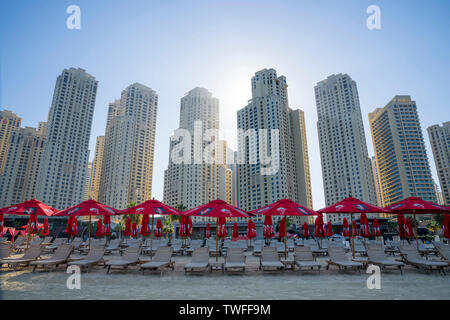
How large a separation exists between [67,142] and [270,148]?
75051mm

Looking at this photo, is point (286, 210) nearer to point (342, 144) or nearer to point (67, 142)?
point (67, 142)

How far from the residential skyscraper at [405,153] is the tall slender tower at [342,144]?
2517 centimetres

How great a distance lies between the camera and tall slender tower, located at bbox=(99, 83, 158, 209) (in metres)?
99.1

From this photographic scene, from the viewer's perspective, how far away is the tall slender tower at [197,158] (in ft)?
334

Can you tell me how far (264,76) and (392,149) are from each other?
74364mm

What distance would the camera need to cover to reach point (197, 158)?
105062mm

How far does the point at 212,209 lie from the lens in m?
10.1

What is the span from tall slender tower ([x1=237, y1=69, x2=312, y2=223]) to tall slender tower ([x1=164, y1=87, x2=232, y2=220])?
1352 centimetres

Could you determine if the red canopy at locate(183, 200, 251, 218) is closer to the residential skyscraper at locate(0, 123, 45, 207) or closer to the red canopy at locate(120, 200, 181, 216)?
the red canopy at locate(120, 200, 181, 216)

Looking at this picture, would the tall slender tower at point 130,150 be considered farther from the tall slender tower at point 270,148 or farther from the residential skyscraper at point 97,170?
the tall slender tower at point 270,148

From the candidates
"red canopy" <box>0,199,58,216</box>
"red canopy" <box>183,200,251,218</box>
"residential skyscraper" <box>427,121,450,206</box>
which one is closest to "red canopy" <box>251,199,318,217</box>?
"red canopy" <box>183,200,251,218</box>

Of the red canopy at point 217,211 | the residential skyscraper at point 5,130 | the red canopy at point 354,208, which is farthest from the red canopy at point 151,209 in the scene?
the residential skyscraper at point 5,130

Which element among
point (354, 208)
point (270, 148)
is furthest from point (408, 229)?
point (270, 148)

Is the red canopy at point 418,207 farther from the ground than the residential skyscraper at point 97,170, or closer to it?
closer to it
